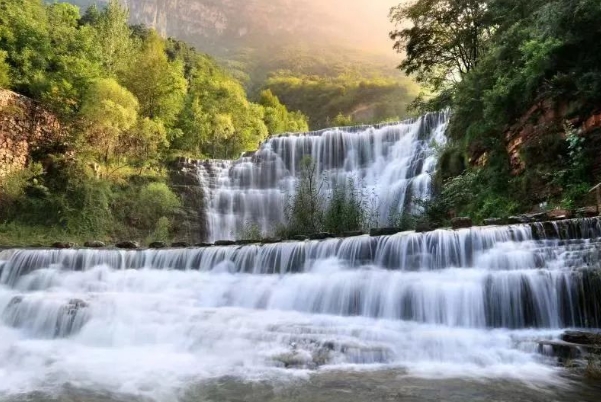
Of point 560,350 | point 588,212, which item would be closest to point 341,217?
point 588,212

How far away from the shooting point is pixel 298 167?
27.8 m

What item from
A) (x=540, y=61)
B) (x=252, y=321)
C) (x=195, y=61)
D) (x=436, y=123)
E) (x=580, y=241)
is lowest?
(x=252, y=321)

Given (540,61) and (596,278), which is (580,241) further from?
(540,61)

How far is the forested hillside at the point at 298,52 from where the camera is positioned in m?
69.7

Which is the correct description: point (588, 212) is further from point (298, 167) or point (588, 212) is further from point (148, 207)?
point (148, 207)

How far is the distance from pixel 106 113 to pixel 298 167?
37.5ft

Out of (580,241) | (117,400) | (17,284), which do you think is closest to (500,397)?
(580,241)

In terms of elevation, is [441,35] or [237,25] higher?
[237,25]

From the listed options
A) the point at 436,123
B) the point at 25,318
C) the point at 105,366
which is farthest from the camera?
the point at 436,123

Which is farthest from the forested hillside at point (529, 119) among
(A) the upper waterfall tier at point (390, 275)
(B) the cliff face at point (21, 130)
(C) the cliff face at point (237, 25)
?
(C) the cliff face at point (237, 25)

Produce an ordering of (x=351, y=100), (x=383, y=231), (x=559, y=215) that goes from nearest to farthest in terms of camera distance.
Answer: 1. (x=559, y=215)
2. (x=383, y=231)
3. (x=351, y=100)

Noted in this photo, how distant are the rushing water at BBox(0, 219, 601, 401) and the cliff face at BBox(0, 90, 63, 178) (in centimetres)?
1424

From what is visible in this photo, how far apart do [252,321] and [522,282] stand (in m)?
4.78

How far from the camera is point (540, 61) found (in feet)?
36.4
